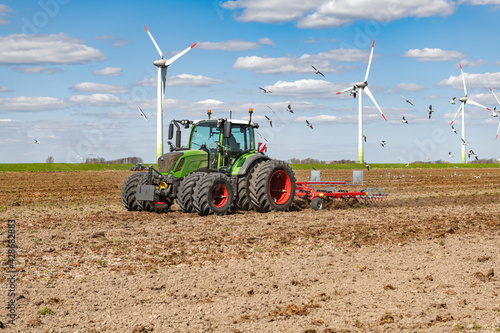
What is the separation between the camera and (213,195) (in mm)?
16703

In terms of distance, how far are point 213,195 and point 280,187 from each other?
2992mm

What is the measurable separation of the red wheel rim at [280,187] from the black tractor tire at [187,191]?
333 cm

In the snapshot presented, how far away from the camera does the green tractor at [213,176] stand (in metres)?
16.1

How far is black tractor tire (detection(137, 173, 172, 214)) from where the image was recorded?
1731cm

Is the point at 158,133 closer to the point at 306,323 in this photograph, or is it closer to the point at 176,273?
the point at 176,273

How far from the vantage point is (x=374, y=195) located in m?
20.5

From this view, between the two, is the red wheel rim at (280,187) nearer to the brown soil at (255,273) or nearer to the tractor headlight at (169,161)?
the brown soil at (255,273)

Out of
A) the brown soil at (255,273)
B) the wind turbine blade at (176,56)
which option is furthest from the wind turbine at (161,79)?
the brown soil at (255,273)

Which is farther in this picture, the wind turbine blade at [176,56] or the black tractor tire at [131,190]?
the wind turbine blade at [176,56]

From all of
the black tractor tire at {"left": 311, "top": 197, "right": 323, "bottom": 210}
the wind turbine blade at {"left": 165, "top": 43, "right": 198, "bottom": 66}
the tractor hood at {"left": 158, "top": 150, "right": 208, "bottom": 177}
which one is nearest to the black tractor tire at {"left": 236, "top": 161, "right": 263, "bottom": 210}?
the tractor hood at {"left": 158, "top": 150, "right": 208, "bottom": 177}

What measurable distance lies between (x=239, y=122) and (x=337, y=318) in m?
11.1

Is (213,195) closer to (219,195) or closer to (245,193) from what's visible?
(219,195)

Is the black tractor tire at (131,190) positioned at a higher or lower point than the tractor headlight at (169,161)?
lower

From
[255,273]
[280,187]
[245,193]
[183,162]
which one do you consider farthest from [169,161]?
[255,273]
